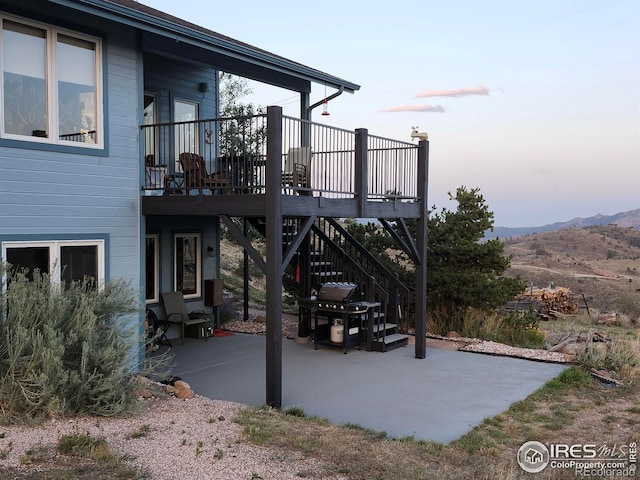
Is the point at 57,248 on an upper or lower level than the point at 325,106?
lower

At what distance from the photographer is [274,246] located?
23.5ft

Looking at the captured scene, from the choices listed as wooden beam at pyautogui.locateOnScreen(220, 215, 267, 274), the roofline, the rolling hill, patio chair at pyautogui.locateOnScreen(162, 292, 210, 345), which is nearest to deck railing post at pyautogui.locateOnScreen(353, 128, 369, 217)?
the roofline

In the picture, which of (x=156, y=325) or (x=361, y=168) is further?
(x=156, y=325)

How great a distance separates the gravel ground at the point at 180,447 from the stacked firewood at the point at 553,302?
15.0m

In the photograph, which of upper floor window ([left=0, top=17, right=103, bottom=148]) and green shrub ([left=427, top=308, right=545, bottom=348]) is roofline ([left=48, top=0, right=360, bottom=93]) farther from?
green shrub ([left=427, top=308, right=545, bottom=348])

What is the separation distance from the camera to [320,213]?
26.9ft

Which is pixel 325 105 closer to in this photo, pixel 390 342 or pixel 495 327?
pixel 390 342

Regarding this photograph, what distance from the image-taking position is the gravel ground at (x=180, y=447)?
453 cm

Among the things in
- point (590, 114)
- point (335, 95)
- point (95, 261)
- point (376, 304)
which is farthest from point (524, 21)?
point (95, 261)

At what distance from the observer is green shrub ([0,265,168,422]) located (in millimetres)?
5496

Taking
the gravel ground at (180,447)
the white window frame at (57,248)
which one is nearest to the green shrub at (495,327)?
the white window frame at (57,248)

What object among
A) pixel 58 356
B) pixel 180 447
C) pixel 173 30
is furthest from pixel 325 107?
pixel 180 447

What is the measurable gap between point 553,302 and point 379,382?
12.9 meters

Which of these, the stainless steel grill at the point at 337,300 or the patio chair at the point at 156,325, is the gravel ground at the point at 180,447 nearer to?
the stainless steel grill at the point at 337,300
